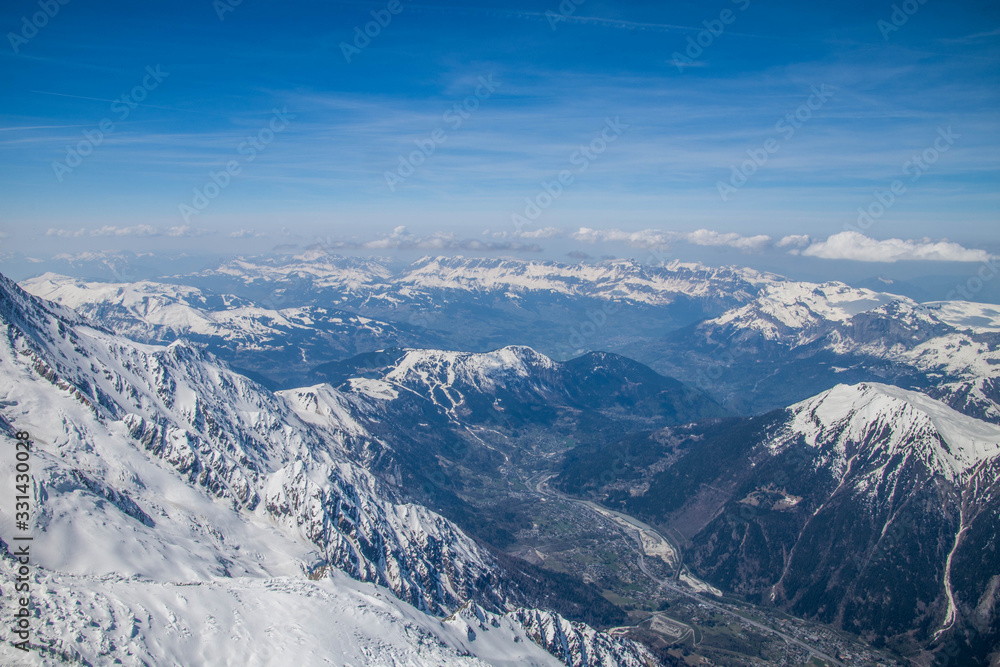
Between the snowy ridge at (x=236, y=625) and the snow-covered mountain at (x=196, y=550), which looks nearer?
the snowy ridge at (x=236, y=625)

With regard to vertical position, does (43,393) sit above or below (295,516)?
above

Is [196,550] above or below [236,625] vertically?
below

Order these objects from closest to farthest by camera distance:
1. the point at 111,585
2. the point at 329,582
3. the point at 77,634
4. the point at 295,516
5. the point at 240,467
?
the point at 77,634 → the point at 111,585 → the point at 329,582 → the point at 295,516 → the point at 240,467

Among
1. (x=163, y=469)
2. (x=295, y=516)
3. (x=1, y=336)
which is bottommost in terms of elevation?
(x=295, y=516)

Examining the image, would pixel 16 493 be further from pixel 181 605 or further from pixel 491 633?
pixel 491 633

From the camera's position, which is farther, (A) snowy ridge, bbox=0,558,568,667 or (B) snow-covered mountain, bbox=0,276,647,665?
(B) snow-covered mountain, bbox=0,276,647,665

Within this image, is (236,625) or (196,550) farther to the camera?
(196,550)

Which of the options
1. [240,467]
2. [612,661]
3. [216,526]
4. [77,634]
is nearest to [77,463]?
[216,526]

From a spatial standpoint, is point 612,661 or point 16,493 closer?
point 16,493
